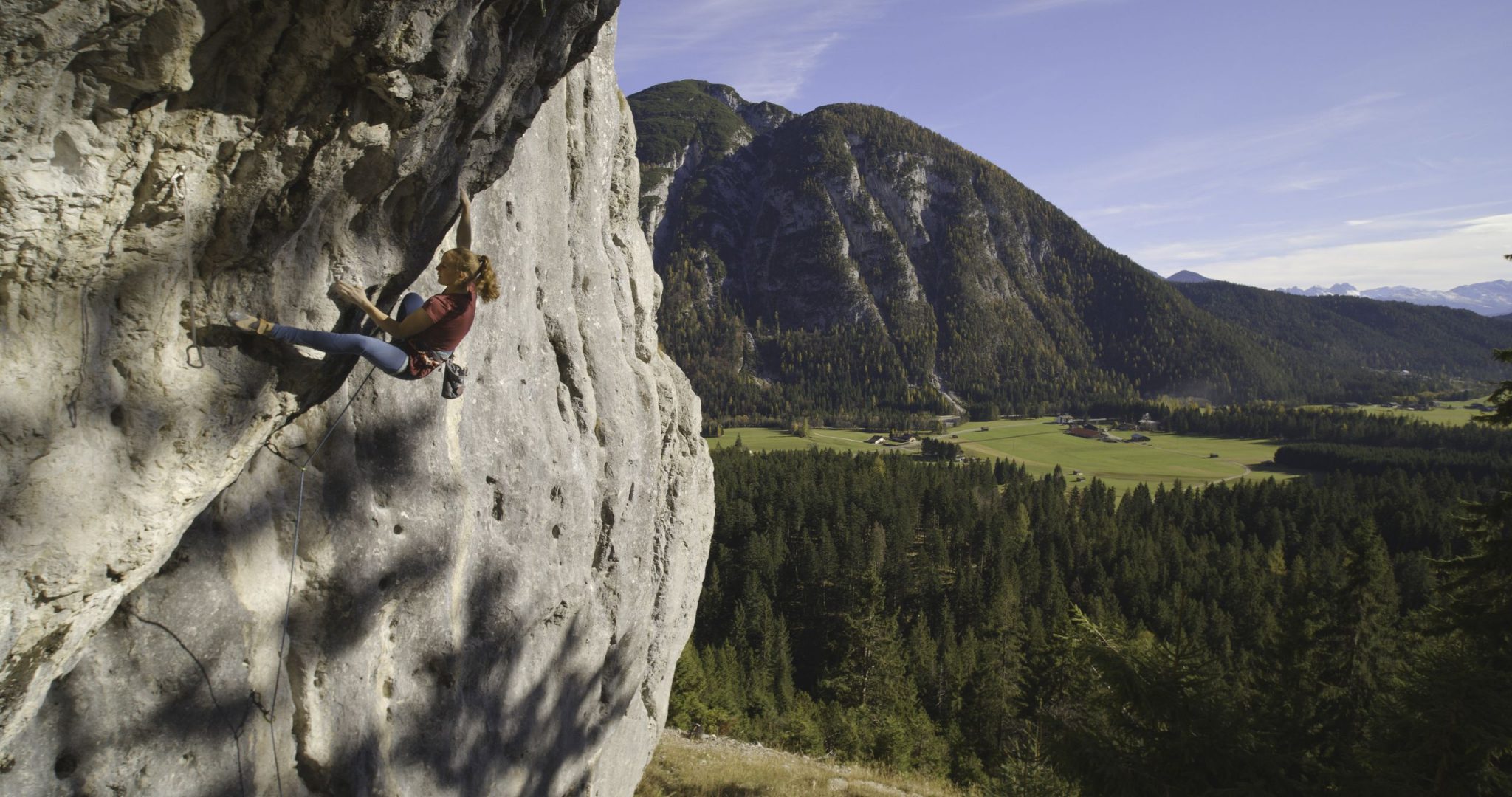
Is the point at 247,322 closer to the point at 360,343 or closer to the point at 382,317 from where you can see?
the point at 360,343

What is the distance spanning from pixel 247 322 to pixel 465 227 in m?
2.04

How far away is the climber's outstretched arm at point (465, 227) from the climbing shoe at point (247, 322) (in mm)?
1717

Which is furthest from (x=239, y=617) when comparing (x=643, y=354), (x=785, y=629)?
(x=785, y=629)

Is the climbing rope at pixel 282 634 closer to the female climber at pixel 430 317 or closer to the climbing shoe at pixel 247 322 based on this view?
the female climber at pixel 430 317

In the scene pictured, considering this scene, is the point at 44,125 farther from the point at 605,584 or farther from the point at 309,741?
the point at 605,584

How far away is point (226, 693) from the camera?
514cm

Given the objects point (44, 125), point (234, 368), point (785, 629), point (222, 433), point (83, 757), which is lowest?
point (785, 629)

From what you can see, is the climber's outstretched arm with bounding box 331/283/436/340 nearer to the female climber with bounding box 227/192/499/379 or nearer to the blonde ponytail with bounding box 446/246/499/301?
the female climber with bounding box 227/192/499/379

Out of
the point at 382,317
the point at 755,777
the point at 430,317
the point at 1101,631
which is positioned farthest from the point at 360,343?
the point at 755,777

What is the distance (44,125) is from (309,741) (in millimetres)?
4674

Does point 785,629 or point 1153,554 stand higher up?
point 1153,554

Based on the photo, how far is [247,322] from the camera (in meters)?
4.41

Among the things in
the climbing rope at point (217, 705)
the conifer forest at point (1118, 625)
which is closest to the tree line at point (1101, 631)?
the conifer forest at point (1118, 625)

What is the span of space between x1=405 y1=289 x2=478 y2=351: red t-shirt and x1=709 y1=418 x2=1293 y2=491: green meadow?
10937 cm
